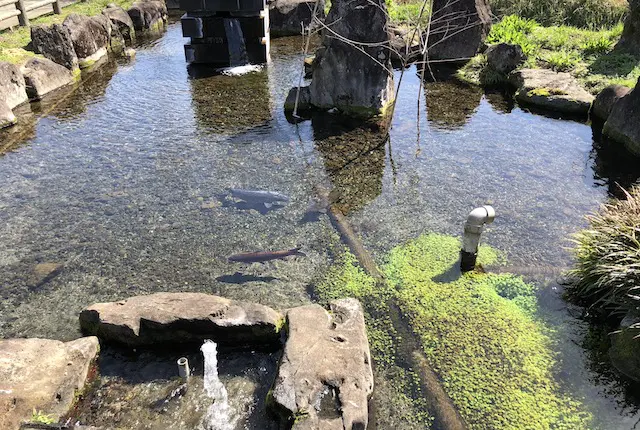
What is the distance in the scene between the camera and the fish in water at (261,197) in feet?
29.5

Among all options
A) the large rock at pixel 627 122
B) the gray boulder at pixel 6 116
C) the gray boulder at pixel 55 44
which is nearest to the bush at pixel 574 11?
the large rock at pixel 627 122

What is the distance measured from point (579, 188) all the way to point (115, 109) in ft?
38.4

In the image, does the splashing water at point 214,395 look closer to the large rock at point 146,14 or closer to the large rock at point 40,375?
the large rock at point 40,375

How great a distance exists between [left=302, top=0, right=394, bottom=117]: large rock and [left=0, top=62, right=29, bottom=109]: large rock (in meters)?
8.06

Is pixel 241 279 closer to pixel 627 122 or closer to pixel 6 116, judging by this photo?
pixel 6 116

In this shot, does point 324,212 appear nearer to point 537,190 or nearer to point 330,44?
point 537,190

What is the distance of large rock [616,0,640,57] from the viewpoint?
51.0ft

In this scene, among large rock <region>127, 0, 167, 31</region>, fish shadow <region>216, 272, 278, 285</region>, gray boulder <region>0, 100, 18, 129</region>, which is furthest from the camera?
large rock <region>127, 0, 167, 31</region>

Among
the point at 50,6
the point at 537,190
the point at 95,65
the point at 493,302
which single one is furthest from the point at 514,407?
the point at 50,6

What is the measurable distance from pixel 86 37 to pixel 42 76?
12.4 feet

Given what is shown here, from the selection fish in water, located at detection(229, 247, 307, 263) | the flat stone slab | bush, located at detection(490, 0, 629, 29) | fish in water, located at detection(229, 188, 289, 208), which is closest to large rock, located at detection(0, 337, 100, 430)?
the flat stone slab

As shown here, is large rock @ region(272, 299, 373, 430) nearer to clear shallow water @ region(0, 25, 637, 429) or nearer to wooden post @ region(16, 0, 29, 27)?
clear shallow water @ region(0, 25, 637, 429)

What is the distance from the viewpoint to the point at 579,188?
9.61 m

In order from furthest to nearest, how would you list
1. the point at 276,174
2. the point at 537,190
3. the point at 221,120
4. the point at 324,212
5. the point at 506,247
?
1. the point at 221,120
2. the point at 276,174
3. the point at 537,190
4. the point at 324,212
5. the point at 506,247
